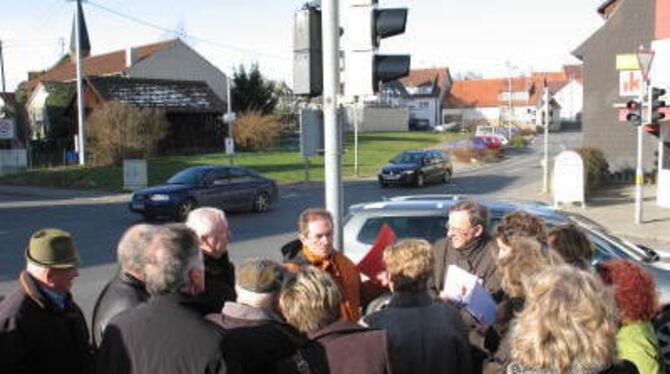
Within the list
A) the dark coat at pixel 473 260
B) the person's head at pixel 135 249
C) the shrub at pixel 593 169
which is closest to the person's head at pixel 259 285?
the person's head at pixel 135 249

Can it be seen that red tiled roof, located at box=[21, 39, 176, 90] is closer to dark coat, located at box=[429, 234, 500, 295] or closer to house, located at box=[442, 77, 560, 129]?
house, located at box=[442, 77, 560, 129]

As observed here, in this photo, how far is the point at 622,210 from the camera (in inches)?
861

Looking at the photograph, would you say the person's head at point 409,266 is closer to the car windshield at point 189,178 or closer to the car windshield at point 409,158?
the car windshield at point 189,178

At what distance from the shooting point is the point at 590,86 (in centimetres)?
3588

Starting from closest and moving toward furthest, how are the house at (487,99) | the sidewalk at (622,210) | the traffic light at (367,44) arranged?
the traffic light at (367,44)
the sidewalk at (622,210)
the house at (487,99)

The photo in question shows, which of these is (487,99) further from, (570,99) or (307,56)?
(307,56)

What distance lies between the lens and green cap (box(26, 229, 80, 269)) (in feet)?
12.4

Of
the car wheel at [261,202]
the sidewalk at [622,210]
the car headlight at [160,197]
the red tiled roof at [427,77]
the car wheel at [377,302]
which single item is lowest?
the sidewalk at [622,210]

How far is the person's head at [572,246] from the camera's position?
15.3 feet

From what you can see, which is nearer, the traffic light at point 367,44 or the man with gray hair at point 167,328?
the man with gray hair at point 167,328

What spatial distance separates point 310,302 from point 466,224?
2.28 m

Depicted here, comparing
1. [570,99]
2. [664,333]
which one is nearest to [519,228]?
[664,333]

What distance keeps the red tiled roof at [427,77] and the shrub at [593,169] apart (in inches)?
3273

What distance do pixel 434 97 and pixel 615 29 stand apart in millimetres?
74969
